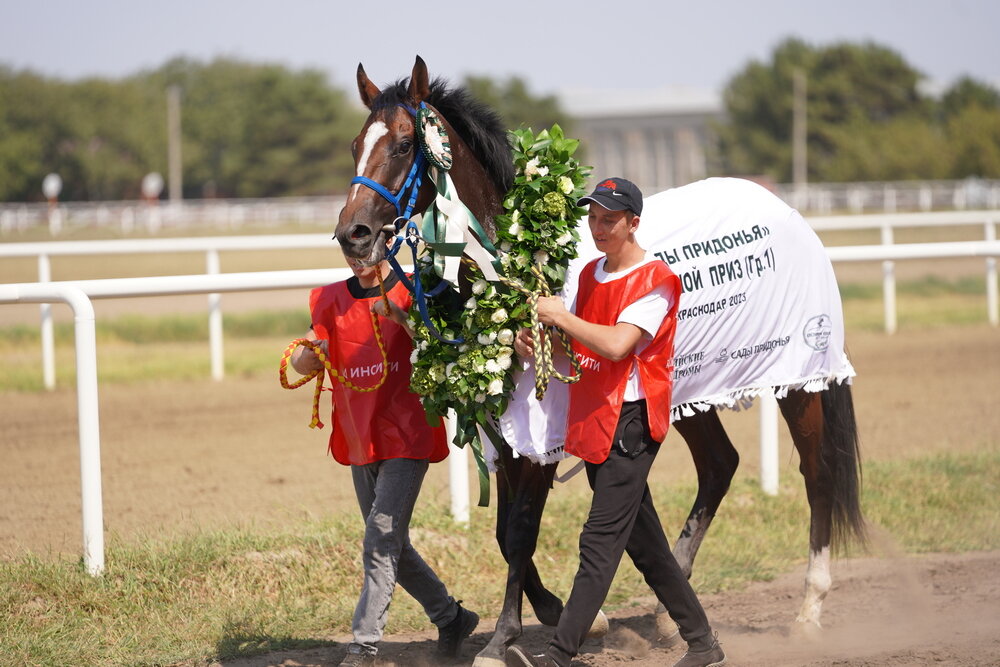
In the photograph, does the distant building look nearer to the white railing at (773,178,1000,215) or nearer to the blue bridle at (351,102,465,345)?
the white railing at (773,178,1000,215)

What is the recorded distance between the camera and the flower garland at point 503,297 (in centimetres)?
364

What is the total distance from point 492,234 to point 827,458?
1973mm

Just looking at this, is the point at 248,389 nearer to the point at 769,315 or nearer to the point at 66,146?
the point at 769,315

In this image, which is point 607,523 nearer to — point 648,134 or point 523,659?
point 523,659

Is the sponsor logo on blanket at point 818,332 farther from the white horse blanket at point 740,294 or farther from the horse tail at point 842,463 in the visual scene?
the horse tail at point 842,463

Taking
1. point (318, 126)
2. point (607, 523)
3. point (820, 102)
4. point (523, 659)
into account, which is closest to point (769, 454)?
point (607, 523)

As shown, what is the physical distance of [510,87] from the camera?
2372 inches

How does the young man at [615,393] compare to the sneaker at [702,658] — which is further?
the sneaker at [702,658]

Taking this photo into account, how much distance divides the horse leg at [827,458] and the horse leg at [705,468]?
308 mm

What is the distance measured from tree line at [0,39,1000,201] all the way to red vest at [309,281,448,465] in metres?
44.3

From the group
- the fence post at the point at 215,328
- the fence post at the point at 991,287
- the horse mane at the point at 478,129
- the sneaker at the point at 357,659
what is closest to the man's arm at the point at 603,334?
the horse mane at the point at 478,129

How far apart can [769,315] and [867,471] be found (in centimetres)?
234

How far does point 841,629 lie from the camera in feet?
15.1

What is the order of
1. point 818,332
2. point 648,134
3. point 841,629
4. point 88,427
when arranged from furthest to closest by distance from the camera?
1. point 648,134
2. point 818,332
3. point 841,629
4. point 88,427
